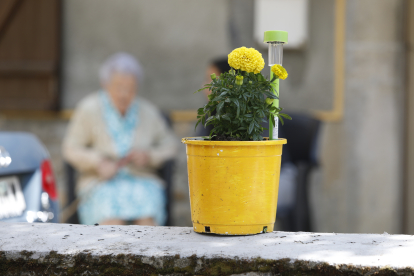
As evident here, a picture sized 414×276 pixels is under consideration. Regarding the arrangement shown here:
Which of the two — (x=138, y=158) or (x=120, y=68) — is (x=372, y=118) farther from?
(x=120, y=68)

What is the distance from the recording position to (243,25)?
4293 millimetres

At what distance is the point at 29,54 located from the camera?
4.28 m

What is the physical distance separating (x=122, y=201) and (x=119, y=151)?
426mm

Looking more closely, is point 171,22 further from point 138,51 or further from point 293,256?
point 293,256

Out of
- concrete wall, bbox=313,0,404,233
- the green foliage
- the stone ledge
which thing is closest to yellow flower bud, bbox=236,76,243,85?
the green foliage

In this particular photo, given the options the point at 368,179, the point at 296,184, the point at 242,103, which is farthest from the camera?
the point at 368,179

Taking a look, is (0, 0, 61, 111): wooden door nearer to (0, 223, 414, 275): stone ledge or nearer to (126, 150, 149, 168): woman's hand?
(126, 150, 149, 168): woman's hand

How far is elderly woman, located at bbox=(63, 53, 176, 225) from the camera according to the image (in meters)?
3.43

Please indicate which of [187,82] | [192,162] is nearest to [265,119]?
[192,162]

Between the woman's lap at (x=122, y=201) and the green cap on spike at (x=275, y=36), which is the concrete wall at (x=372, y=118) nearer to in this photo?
the woman's lap at (x=122, y=201)

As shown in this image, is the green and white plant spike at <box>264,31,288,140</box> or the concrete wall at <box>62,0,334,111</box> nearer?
the green and white plant spike at <box>264,31,288,140</box>

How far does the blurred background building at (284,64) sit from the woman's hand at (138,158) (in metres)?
0.79

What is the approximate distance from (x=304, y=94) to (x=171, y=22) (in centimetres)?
142

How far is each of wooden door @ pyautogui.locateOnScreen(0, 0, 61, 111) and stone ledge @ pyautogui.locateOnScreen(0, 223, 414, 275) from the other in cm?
320
